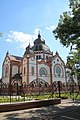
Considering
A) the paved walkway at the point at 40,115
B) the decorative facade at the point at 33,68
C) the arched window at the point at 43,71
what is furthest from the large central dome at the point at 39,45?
the paved walkway at the point at 40,115

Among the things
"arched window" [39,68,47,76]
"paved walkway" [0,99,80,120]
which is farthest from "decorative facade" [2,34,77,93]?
"paved walkway" [0,99,80,120]

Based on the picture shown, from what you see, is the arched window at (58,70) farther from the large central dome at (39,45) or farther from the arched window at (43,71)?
the large central dome at (39,45)

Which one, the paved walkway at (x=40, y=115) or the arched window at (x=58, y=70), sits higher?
the arched window at (x=58, y=70)

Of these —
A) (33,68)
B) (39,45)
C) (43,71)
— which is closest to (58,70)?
(43,71)

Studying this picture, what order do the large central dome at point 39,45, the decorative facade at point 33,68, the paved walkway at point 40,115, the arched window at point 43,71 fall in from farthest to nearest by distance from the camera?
1. the large central dome at point 39,45
2. the arched window at point 43,71
3. the decorative facade at point 33,68
4. the paved walkway at point 40,115

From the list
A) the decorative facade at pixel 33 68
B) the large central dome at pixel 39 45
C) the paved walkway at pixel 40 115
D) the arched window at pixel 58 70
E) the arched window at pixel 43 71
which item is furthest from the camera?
the large central dome at pixel 39 45

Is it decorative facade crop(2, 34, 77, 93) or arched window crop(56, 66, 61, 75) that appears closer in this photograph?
decorative facade crop(2, 34, 77, 93)

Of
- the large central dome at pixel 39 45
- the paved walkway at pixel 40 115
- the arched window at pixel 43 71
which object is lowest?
the paved walkway at pixel 40 115

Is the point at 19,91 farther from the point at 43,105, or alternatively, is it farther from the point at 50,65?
the point at 50,65

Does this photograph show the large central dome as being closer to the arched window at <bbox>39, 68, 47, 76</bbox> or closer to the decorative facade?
the decorative facade

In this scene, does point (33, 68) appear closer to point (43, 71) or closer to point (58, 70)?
point (43, 71)

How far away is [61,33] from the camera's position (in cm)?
1781

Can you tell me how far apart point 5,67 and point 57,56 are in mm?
17048

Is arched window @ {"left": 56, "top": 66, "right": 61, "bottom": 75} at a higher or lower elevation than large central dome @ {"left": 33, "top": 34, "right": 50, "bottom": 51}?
lower
